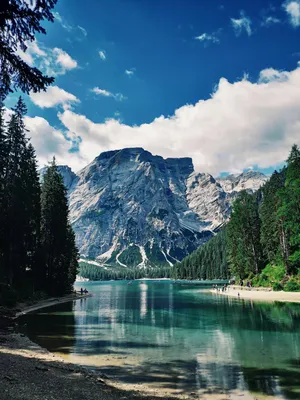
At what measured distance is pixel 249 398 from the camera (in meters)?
12.4

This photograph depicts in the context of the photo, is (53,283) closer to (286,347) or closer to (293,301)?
(293,301)

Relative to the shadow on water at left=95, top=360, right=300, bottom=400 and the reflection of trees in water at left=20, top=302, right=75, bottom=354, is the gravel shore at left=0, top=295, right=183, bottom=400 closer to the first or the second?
the shadow on water at left=95, top=360, right=300, bottom=400

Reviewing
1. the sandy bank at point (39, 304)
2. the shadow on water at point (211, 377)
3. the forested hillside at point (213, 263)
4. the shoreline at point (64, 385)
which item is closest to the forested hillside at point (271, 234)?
the shadow on water at point (211, 377)

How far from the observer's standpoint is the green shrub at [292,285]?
53694mm

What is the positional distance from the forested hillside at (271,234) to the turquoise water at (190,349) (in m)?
23.9

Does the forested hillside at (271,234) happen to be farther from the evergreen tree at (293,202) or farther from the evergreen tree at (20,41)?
the evergreen tree at (20,41)

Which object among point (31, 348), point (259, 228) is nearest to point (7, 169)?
point (31, 348)

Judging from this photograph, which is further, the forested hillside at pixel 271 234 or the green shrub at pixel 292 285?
the forested hillside at pixel 271 234

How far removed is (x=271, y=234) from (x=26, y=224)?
5404cm

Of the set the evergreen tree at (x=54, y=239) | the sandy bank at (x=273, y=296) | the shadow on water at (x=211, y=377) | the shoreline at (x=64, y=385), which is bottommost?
the sandy bank at (x=273, y=296)

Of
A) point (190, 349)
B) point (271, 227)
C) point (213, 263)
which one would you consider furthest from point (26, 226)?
point (213, 263)

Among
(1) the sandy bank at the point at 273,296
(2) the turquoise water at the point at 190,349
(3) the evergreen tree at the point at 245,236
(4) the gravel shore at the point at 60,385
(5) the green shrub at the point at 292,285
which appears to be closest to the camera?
(4) the gravel shore at the point at 60,385

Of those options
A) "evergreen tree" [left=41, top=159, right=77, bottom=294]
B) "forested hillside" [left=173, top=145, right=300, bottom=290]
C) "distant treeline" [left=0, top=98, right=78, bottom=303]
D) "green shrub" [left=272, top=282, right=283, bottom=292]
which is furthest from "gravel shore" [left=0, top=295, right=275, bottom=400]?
"green shrub" [left=272, top=282, right=283, bottom=292]

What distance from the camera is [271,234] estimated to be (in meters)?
73.6
